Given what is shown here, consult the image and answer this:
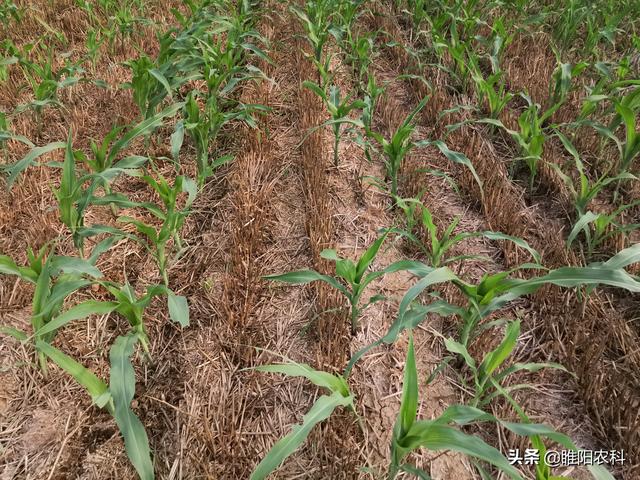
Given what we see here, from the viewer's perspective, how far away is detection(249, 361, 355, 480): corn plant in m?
0.82

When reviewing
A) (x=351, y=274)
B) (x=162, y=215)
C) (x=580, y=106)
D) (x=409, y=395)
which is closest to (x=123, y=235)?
(x=162, y=215)

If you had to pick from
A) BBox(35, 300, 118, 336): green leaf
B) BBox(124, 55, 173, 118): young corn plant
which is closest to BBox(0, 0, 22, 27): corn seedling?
BBox(124, 55, 173, 118): young corn plant

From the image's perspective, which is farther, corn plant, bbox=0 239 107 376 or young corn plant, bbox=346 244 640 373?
corn plant, bbox=0 239 107 376

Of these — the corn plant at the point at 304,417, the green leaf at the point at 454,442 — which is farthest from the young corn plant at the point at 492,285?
the green leaf at the point at 454,442

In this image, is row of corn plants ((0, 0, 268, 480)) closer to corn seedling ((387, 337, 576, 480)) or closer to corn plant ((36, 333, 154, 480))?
corn plant ((36, 333, 154, 480))

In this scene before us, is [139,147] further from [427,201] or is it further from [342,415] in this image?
[342,415]

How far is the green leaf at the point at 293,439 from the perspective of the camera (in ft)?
2.66

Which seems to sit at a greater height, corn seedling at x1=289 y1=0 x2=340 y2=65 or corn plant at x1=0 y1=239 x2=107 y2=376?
corn seedling at x1=289 y1=0 x2=340 y2=65

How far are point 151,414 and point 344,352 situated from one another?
0.58 m

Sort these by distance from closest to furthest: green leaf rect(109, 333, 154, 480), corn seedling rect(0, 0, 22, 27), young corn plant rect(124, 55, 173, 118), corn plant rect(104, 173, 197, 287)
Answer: green leaf rect(109, 333, 154, 480), corn plant rect(104, 173, 197, 287), young corn plant rect(124, 55, 173, 118), corn seedling rect(0, 0, 22, 27)

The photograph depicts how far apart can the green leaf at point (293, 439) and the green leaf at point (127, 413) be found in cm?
27

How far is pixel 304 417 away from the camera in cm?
90

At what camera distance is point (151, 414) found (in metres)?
1.23

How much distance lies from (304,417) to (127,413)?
40 cm
